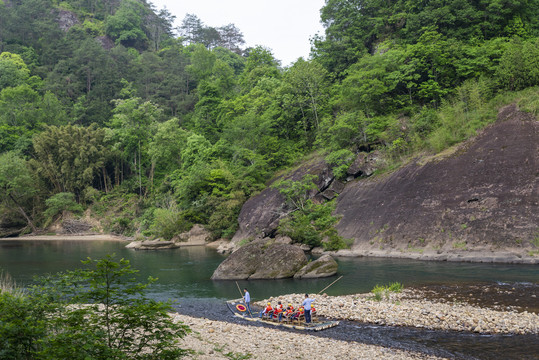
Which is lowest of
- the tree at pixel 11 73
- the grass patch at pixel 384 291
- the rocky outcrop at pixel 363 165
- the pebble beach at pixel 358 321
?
the grass patch at pixel 384 291

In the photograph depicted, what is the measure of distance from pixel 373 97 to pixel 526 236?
85.2 ft

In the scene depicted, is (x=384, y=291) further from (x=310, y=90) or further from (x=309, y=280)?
(x=310, y=90)

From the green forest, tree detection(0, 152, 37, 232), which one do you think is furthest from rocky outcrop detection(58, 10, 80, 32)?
tree detection(0, 152, 37, 232)

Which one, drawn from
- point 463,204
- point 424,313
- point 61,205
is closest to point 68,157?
point 61,205

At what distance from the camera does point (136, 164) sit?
247 feet

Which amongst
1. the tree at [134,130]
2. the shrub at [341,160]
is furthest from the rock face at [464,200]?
the tree at [134,130]

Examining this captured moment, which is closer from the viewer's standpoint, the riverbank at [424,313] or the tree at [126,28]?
the riverbank at [424,313]

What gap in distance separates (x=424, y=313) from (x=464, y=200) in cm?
1767

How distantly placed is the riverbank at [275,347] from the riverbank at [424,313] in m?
3.19

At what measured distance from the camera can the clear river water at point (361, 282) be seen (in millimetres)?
13008

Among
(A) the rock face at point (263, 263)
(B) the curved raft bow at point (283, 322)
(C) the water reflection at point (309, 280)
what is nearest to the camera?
(B) the curved raft bow at point (283, 322)

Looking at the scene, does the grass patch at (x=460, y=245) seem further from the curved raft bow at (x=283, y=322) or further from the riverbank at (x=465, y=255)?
the curved raft bow at (x=283, y=322)

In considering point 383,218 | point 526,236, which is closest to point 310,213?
point 383,218

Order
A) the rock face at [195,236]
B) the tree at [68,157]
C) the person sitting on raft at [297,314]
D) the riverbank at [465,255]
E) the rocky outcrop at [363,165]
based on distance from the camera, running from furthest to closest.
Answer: the tree at [68,157]
the rock face at [195,236]
the rocky outcrop at [363,165]
the riverbank at [465,255]
the person sitting on raft at [297,314]
